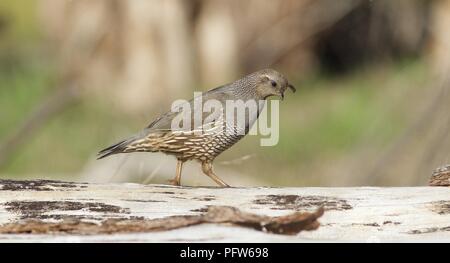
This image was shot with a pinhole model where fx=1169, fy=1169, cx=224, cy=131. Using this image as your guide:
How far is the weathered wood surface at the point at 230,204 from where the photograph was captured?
4973 millimetres

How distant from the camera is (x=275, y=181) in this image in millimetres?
9781

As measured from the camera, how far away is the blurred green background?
442 inches

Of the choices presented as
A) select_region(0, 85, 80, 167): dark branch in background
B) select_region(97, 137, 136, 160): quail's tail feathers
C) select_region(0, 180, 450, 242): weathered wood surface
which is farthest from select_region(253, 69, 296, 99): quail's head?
select_region(0, 85, 80, 167): dark branch in background

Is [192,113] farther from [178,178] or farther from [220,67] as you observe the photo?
[220,67]

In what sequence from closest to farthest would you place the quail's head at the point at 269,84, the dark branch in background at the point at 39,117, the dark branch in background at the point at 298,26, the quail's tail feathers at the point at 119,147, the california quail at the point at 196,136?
1. the quail's tail feathers at the point at 119,147
2. the california quail at the point at 196,136
3. the quail's head at the point at 269,84
4. the dark branch in background at the point at 39,117
5. the dark branch in background at the point at 298,26

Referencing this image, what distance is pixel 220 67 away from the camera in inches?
511

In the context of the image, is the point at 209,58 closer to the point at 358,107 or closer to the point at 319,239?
the point at 358,107

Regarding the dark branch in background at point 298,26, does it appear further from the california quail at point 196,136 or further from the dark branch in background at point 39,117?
the california quail at point 196,136

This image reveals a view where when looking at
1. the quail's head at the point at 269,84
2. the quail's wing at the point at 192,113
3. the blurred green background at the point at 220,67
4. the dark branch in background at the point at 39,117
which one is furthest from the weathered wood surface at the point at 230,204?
the blurred green background at the point at 220,67

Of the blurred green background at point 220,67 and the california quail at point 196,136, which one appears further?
the blurred green background at point 220,67

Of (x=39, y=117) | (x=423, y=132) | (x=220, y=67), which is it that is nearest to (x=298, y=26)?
(x=220, y=67)

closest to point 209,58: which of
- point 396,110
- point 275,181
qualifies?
point 396,110

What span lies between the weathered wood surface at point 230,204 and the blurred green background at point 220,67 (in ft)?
16.8

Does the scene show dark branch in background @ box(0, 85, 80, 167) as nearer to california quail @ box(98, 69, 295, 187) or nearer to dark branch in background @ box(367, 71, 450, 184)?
dark branch in background @ box(367, 71, 450, 184)
